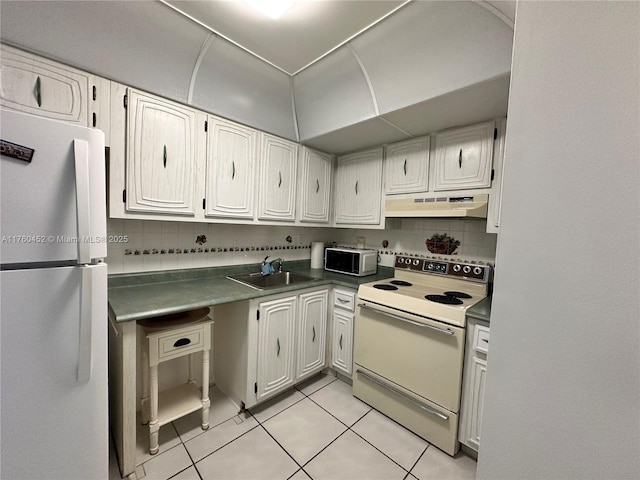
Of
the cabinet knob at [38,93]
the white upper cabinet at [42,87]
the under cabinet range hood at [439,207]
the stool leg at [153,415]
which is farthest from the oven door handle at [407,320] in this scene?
the cabinet knob at [38,93]

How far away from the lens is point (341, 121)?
1.86 m

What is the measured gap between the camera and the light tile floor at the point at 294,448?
4.34ft

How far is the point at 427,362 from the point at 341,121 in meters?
1.76

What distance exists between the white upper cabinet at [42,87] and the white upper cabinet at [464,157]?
2.20m

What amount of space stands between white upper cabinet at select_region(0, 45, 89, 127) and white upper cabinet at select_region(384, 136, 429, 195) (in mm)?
2027

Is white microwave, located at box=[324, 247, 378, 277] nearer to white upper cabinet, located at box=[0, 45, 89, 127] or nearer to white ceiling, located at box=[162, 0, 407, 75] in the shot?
white ceiling, located at box=[162, 0, 407, 75]

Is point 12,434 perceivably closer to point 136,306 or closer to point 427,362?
point 136,306

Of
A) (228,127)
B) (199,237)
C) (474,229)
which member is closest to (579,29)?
(474,229)

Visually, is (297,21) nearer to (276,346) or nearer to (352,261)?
(352,261)

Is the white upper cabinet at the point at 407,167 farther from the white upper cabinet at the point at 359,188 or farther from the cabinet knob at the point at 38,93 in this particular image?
the cabinet knob at the point at 38,93

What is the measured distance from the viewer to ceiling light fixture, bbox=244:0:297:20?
1.22 meters

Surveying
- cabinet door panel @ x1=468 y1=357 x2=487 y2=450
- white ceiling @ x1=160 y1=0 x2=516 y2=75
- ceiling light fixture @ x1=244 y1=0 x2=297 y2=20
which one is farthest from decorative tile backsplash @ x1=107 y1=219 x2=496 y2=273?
ceiling light fixture @ x1=244 y1=0 x2=297 y2=20

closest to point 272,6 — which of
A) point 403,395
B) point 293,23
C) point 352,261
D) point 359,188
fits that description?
point 293,23

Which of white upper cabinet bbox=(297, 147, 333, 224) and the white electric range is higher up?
white upper cabinet bbox=(297, 147, 333, 224)
